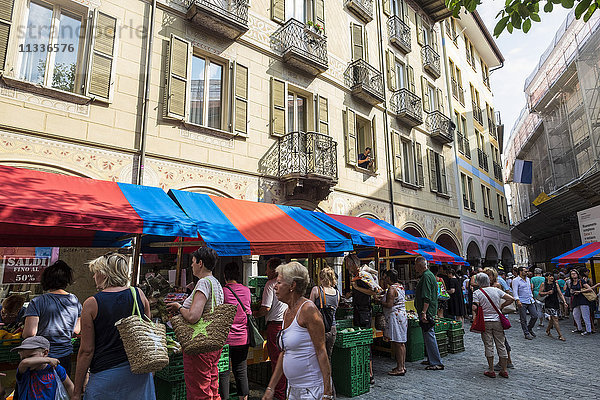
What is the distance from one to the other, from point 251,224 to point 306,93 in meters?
6.36

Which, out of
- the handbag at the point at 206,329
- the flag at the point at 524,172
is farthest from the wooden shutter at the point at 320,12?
the flag at the point at 524,172

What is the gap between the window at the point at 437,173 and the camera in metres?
17.0

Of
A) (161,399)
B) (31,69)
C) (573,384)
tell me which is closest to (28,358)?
(161,399)

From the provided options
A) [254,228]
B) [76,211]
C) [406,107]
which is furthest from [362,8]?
[76,211]

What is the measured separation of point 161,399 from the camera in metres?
4.32

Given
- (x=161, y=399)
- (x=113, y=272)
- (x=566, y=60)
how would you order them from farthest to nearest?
(x=566, y=60) < (x=161, y=399) < (x=113, y=272)

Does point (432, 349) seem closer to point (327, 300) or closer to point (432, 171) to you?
point (327, 300)

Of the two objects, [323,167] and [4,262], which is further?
[323,167]

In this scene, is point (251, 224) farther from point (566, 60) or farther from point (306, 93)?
point (566, 60)

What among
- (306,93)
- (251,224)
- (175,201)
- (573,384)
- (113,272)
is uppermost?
(306,93)

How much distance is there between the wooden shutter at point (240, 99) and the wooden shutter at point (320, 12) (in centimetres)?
388

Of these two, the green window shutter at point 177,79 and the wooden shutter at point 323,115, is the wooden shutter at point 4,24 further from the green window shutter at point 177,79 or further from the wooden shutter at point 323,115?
the wooden shutter at point 323,115

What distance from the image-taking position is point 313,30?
11.5 m

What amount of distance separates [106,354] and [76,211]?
2382mm
